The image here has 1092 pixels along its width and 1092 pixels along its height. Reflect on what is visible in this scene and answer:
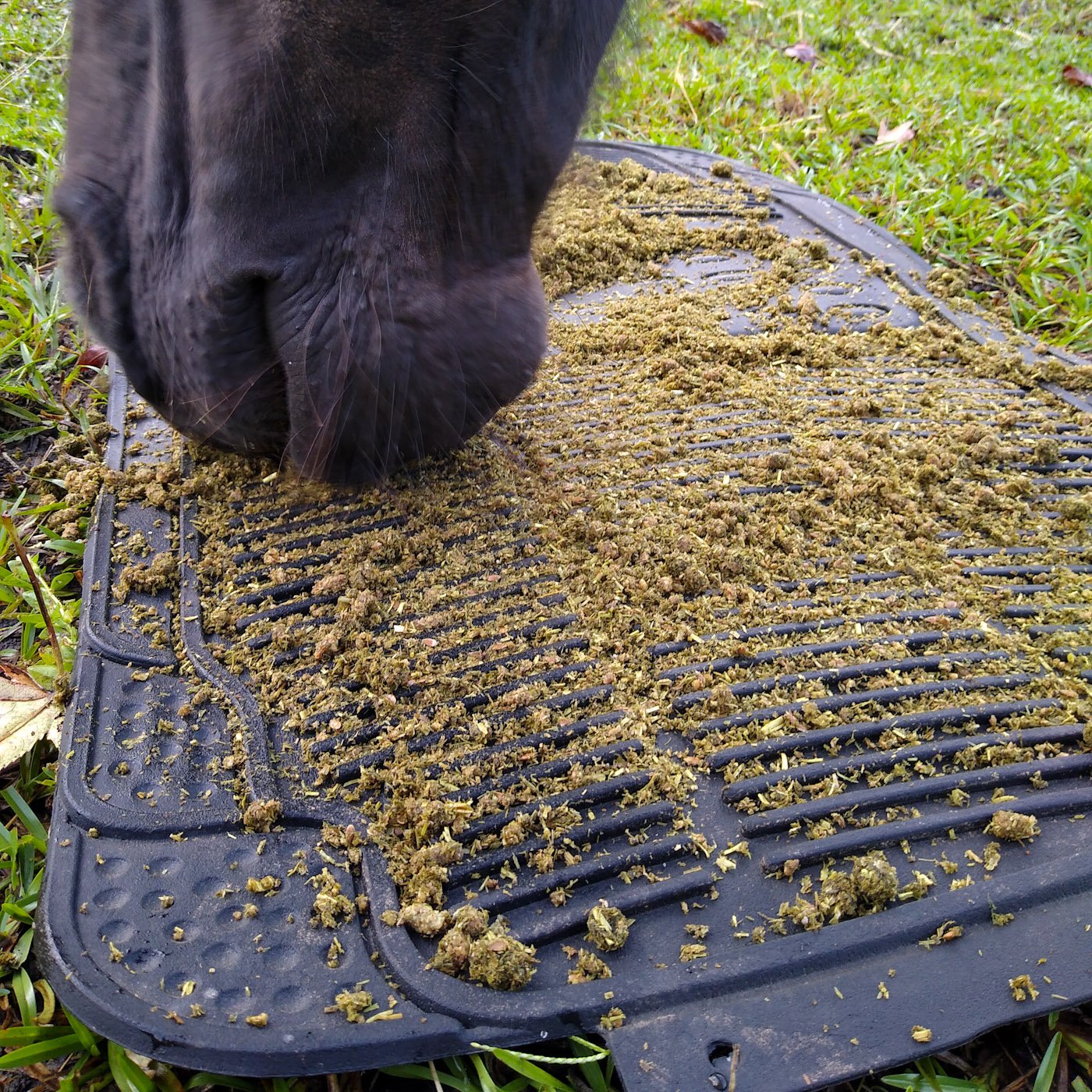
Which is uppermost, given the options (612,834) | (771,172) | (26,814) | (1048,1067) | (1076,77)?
(1076,77)

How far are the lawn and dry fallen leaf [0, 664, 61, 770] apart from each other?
26 millimetres

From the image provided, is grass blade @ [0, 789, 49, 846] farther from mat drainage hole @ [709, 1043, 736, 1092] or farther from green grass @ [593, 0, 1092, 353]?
green grass @ [593, 0, 1092, 353]

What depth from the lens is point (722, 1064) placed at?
3.03 ft

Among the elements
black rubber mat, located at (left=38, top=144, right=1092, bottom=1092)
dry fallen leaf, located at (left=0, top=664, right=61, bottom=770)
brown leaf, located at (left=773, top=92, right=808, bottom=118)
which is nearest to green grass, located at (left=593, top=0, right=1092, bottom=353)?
brown leaf, located at (left=773, top=92, right=808, bottom=118)

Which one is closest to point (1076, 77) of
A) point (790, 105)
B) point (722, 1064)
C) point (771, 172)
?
point (790, 105)

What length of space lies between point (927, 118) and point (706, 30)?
1278mm

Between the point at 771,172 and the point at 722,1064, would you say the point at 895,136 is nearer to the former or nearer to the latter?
the point at 771,172

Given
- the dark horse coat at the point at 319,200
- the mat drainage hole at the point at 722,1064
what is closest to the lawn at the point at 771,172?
the mat drainage hole at the point at 722,1064

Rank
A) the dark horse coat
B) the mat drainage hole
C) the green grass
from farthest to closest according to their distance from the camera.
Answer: the green grass < the dark horse coat < the mat drainage hole

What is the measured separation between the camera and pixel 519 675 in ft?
4.22

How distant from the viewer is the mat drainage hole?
0.91m

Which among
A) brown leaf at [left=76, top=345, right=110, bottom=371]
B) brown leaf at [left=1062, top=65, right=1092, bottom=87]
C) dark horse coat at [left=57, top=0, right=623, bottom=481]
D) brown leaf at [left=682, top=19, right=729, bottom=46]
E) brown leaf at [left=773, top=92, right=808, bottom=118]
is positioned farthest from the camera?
brown leaf at [left=682, top=19, right=729, bottom=46]

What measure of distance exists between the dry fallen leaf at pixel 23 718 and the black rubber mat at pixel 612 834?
14 cm

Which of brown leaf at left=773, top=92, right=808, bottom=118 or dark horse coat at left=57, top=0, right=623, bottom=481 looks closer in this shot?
dark horse coat at left=57, top=0, right=623, bottom=481
